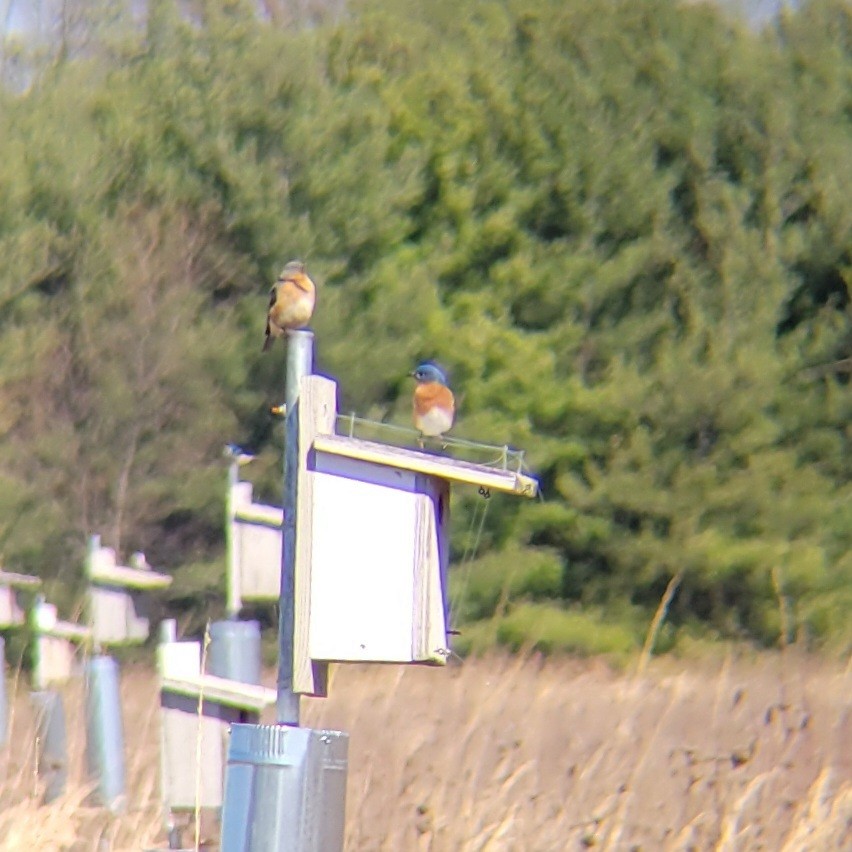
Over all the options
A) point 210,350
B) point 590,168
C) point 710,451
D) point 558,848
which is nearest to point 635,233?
point 590,168

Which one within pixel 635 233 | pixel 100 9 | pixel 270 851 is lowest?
pixel 270 851

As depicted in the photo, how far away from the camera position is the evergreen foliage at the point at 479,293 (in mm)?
15875

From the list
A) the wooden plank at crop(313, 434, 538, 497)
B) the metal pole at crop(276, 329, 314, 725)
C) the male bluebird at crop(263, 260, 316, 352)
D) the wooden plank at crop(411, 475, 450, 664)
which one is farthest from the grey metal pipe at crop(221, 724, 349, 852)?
the male bluebird at crop(263, 260, 316, 352)

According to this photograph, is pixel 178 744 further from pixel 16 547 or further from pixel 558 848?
pixel 16 547

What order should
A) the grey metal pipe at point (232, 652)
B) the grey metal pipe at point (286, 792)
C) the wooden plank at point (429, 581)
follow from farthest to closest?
1. the grey metal pipe at point (232, 652)
2. the wooden plank at point (429, 581)
3. the grey metal pipe at point (286, 792)

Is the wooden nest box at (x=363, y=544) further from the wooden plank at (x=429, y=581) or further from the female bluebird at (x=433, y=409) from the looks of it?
the female bluebird at (x=433, y=409)

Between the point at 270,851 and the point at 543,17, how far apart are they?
52.6 feet

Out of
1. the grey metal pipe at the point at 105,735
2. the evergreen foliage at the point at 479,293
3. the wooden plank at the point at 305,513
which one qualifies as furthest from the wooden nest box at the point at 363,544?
the evergreen foliage at the point at 479,293

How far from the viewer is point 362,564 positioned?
11.1 feet

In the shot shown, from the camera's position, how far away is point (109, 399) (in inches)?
634

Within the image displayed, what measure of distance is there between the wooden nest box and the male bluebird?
236cm

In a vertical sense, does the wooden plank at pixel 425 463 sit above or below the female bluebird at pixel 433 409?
below

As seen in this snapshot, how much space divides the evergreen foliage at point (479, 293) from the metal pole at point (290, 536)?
38.9 feet

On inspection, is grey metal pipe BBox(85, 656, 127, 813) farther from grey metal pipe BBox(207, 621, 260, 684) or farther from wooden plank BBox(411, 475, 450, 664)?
wooden plank BBox(411, 475, 450, 664)
